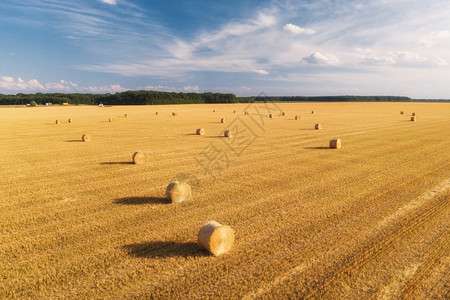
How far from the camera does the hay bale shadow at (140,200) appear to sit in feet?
29.3

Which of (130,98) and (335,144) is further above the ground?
(130,98)

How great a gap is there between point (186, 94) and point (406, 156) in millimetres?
145928

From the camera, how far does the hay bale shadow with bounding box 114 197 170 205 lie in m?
8.92

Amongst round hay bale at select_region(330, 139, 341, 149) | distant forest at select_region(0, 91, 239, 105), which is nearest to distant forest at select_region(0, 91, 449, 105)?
distant forest at select_region(0, 91, 239, 105)

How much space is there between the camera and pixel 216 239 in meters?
5.88

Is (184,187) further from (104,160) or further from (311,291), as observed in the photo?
(104,160)

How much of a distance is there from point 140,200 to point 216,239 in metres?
4.17

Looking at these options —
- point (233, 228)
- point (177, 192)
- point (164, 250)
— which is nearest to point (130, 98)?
point (177, 192)

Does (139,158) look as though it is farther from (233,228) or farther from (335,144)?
(335,144)

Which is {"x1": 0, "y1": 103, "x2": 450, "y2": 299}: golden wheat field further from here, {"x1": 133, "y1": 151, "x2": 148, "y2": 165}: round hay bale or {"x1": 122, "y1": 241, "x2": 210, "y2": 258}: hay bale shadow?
{"x1": 133, "y1": 151, "x2": 148, "y2": 165}: round hay bale

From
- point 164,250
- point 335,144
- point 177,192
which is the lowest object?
point 164,250

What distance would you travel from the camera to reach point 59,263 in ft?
18.7

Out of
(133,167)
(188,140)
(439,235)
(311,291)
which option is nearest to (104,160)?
(133,167)

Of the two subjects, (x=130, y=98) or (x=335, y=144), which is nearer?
(x=335, y=144)
